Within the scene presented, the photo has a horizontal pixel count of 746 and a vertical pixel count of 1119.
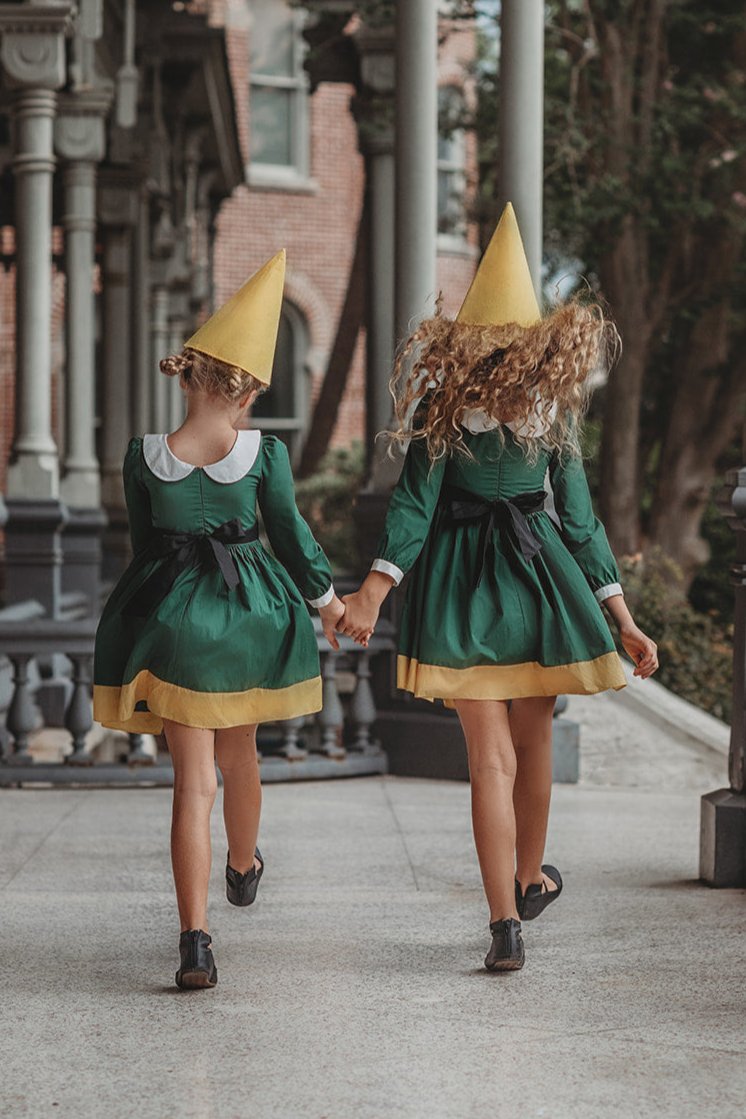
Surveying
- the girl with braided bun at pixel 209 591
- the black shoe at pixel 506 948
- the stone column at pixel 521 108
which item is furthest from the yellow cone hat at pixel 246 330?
the stone column at pixel 521 108

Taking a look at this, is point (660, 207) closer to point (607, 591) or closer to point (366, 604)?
point (607, 591)

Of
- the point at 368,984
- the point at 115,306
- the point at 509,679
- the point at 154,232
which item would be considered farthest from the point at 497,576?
the point at 154,232

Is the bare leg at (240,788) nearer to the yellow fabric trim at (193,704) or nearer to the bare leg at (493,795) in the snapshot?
the yellow fabric trim at (193,704)

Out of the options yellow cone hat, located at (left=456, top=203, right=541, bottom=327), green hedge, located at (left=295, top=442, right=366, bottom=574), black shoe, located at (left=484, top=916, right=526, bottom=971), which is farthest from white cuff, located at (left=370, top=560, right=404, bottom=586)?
green hedge, located at (left=295, top=442, right=366, bottom=574)

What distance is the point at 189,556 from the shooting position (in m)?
4.60

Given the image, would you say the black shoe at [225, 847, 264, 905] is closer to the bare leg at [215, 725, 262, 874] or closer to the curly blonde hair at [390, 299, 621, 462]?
the bare leg at [215, 725, 262, 874]

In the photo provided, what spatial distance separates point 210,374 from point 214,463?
0.24 m

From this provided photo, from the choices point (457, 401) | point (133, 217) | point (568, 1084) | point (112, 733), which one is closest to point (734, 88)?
point (133, 217)

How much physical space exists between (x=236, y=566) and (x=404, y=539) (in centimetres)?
48

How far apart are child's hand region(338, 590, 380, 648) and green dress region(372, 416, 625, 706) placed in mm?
99

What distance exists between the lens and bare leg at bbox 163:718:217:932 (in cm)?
443

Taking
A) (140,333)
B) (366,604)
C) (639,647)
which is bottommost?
(639,647)

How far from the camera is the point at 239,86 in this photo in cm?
2492

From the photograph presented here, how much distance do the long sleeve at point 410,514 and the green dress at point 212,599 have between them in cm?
18
